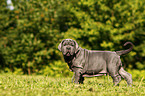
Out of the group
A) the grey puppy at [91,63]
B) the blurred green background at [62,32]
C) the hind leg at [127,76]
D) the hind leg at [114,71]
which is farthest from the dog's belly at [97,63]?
the blurred green background at [62,32]

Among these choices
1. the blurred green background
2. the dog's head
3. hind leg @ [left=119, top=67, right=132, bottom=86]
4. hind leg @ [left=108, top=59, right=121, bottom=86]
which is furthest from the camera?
the blurred green background

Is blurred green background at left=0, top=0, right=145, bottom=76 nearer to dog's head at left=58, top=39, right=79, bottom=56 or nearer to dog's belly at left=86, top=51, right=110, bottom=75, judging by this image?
dog's belly at left=86, top=51, right=110, bottom=75

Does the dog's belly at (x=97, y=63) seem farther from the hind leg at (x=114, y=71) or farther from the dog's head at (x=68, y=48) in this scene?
the dog's head at (x=68, y=48)

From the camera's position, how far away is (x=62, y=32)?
76.8ft

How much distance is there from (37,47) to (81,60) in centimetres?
1738

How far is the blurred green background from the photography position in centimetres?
2059

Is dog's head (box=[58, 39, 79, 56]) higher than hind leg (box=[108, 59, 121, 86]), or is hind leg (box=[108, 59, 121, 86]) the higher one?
dog's head (box=[58, 39, 79, 56])

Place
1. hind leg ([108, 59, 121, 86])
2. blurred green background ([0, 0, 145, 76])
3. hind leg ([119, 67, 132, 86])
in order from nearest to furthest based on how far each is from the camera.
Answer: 1. hind leg ([108, 59, 121, 86])
2. hind leg ([119, 67, 132, 86])
3. blurred green background ([0, 0, 145, 76])

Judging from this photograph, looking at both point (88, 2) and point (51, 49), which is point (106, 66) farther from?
→ point (51, 49)

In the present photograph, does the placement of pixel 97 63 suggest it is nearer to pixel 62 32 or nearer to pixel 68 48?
pixel 68 48

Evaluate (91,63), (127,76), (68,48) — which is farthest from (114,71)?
(68,48)

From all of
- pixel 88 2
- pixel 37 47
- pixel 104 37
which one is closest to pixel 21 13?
pixel 37 47

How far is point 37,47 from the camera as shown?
76.2ft

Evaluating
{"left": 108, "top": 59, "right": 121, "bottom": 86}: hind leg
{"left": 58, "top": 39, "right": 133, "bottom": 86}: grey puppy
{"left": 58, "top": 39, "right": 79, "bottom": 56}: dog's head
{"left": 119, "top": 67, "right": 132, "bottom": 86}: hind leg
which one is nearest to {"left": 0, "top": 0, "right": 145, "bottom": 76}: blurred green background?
{"left": 119, "top": 67, "right": 132, "bottom": 86}: hind leg
